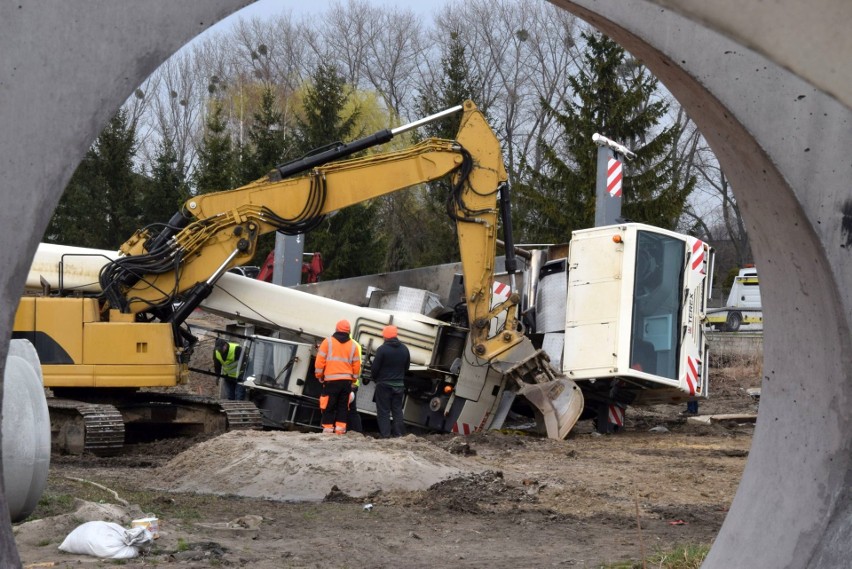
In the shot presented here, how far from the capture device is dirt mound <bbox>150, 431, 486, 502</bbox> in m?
10.4

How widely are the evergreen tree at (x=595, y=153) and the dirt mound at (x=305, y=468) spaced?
19.9 metres

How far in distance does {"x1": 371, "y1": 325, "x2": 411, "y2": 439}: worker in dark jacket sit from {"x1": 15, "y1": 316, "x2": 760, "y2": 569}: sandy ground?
943 millimetres

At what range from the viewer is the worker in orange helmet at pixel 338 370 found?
1374cm

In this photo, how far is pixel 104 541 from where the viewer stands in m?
6.87

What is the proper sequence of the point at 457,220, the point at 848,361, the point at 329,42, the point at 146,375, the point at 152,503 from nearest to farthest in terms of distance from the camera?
the point at 848,361, the point at 152,503, the point at 146,375, the point at 457,220, the point at 329,42

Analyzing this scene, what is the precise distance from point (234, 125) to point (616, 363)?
3574cm

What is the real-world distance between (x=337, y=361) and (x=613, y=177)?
19.6 feet

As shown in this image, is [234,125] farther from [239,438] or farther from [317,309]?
[239,438]

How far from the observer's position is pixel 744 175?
471cm

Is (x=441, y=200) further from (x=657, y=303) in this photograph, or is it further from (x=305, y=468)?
(x=305, y=468)

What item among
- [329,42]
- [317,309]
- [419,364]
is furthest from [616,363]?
[329,42]

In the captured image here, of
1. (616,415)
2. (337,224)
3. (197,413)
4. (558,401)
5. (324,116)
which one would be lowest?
(197,413)

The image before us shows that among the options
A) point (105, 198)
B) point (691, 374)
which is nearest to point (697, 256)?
point (691, 374)

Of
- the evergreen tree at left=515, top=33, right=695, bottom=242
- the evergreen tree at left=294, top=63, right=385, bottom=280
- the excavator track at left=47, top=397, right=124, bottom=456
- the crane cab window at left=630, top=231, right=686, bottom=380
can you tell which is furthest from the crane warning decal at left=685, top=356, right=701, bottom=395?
the evergreen tree at left=294, top=63, right=385, bottom=280
